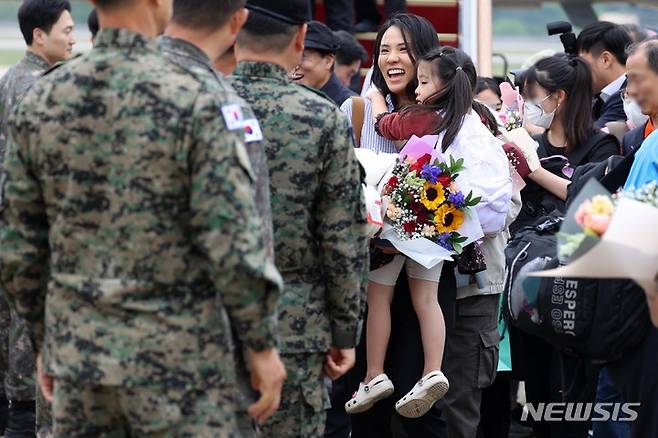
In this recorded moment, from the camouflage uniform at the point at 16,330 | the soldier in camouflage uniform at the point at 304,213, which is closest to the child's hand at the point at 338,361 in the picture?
the soldier in camouflage uniform at the point at 304,213

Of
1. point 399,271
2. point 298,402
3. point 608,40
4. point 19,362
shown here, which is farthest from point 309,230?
point 608,40

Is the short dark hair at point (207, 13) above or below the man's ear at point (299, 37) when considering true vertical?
above

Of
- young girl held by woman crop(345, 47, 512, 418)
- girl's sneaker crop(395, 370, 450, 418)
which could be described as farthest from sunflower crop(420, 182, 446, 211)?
girl's sneaker crop(395, 370, 450, 418)

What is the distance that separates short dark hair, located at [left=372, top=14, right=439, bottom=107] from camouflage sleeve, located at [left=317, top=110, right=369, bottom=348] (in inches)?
82.7

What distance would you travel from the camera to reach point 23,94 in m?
5.27

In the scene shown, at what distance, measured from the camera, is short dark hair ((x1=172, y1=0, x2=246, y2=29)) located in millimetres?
3424

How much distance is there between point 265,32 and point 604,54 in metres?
4.23

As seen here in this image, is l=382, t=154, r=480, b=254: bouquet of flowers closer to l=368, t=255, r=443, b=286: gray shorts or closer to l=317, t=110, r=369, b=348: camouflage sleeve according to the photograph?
l=368, t=255, r=443, b=286: gray shorts

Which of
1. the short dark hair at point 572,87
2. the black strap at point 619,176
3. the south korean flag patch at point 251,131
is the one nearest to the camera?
the south korean flag patch at point 251,131

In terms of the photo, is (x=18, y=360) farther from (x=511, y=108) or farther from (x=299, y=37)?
(x=511, y=108)

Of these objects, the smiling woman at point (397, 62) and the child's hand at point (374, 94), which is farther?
the child's hand at point (374, 94)

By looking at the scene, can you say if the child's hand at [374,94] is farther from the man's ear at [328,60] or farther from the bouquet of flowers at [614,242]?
the bouquet of flowers at [614,242]

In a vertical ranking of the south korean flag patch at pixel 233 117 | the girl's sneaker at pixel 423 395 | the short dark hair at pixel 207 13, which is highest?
the short dark hair at pixel 207 13

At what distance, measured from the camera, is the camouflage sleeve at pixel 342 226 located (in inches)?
148
